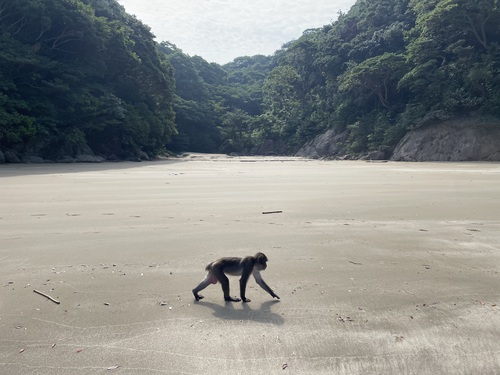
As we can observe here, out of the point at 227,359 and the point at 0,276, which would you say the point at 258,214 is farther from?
the point at 227,359

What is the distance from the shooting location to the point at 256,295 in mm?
3932

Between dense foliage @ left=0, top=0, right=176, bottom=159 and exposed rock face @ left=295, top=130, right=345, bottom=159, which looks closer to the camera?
dense foliage @ left=0, top=0, right=176, bottom=159

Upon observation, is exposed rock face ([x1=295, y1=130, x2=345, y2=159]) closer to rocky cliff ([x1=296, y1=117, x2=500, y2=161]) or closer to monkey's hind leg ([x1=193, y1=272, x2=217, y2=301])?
rocky cliff ([x1=296, y1=117, x2=500, y2=161])

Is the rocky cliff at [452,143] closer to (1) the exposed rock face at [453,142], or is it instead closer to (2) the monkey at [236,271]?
(1) the exposed rock face at [453,142]

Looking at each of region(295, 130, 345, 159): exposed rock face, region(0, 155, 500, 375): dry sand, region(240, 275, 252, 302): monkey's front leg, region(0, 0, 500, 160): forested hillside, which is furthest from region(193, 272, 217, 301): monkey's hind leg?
region(295, 130, 345, 159): exposed rock face

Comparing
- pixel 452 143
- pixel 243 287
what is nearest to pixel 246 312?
pixel 243 287

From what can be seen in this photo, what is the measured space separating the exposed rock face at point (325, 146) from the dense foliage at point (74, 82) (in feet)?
62.6

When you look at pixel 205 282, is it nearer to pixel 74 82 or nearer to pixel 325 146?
pixel 74 82

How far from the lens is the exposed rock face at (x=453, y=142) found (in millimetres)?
31783

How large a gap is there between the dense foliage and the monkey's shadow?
26.8 meters

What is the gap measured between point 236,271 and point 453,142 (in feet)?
114

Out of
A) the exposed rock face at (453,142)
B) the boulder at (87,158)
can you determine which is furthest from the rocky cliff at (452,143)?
the boulder at (87,158)

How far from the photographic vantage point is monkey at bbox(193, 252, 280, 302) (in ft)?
12.3

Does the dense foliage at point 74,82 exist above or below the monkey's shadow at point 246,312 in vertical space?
above
